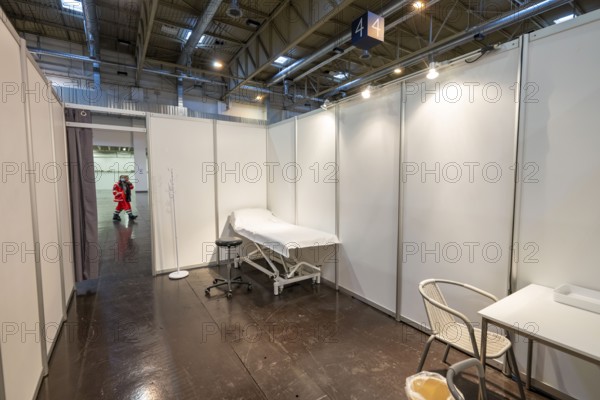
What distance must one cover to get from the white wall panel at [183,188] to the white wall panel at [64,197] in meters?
0.99

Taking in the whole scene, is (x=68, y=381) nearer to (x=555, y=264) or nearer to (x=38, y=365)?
(x=38, y=365)

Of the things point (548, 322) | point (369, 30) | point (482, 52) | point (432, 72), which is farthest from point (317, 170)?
point (548, 322)

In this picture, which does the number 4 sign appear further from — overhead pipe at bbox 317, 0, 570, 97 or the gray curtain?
the gray curtain

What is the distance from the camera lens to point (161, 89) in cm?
699

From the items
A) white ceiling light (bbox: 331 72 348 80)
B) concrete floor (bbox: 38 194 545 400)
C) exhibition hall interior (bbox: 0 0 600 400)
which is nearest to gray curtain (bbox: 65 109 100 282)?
exhibition hall interior (bbox: 0 0 600 400)

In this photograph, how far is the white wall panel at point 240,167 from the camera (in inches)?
187

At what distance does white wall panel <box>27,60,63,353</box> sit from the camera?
6.97ft

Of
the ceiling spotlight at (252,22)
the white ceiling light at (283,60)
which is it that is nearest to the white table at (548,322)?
the ceiling spotlight at (252,22)

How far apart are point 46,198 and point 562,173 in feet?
13.1

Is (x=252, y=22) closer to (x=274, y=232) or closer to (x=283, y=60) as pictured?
(x=283, y=60)

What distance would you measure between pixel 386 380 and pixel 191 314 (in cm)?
214

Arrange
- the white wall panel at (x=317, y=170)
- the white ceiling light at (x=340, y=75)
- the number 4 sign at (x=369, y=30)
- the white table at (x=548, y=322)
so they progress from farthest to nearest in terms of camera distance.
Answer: the white ceiling light at (x=340, y=75) → the white wall panel at (x=317, y=170) → the number 4 sign at (x=369, y=30) → the white table at (x=548, y=322)

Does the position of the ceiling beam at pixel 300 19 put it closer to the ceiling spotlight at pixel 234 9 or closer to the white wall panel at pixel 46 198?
the ceiling spotlight at pixel 234 9

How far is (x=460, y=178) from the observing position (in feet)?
7.75
